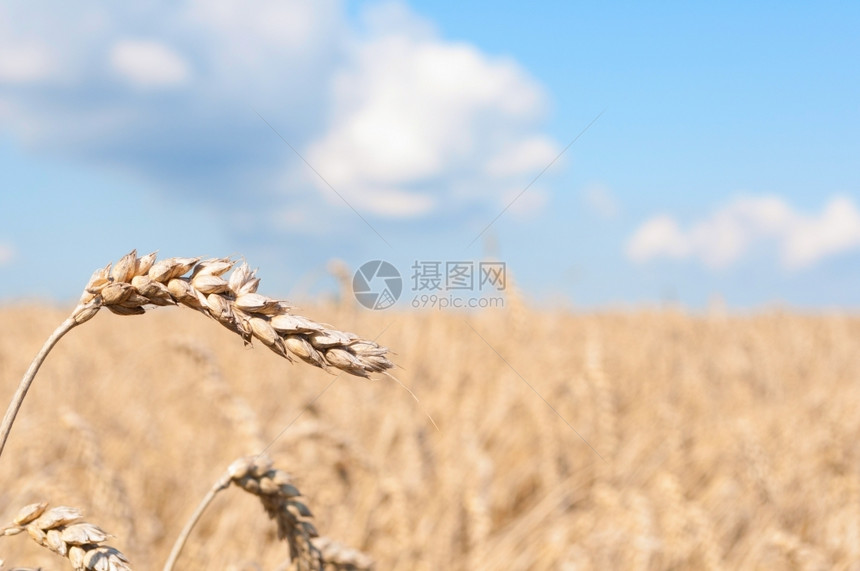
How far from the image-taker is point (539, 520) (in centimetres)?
289

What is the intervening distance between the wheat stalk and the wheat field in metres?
0.51

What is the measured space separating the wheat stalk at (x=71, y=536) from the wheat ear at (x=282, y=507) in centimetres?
20

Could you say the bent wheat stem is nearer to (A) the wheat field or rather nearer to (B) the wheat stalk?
(B) the wheat stalk

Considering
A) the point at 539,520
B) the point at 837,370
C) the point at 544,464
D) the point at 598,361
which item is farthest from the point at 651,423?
the point at 837,370

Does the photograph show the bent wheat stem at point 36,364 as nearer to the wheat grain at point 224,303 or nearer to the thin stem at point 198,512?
the wheat grain at point 224,303

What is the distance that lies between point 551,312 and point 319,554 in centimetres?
Result: 556

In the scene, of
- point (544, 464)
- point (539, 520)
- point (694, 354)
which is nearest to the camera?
point (539, 520)

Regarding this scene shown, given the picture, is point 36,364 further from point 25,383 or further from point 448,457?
point 448,457

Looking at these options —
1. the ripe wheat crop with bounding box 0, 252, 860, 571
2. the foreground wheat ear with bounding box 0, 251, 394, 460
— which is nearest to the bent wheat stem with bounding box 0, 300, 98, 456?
the foreground wheat ear with bounding box 0, 251, 394, 460

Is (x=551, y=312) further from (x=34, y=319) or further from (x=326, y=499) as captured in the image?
(x=34, y=319)

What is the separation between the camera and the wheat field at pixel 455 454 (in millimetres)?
2092

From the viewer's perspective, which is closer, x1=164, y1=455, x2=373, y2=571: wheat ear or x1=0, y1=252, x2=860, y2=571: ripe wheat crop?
x1=164, y1=455, x2=373, y2=571: wheat ear

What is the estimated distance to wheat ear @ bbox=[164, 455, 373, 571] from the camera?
31.5 inches

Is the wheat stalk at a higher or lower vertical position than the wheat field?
lower
